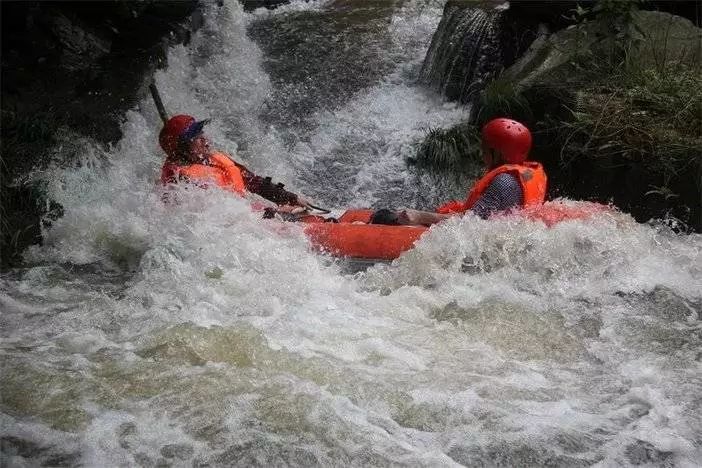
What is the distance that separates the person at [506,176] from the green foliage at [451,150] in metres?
1.83

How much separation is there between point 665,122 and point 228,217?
Answer: 3.39 meters

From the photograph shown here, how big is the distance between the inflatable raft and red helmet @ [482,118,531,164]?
1.18 ft

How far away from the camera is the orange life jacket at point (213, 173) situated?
15.7 ft

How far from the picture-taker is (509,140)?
4430 mm

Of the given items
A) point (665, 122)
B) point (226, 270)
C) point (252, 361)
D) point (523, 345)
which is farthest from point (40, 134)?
point (665, 122)

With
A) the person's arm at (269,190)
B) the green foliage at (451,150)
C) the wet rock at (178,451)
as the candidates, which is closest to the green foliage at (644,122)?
the green foliage at (451,150)

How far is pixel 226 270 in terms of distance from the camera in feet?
14.3

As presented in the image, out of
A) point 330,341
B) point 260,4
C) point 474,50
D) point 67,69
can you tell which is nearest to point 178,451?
point 330,341

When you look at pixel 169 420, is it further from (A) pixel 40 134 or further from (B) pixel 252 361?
(A) pixel 40 134

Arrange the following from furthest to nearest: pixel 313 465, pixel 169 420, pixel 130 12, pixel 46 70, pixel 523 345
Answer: pixel 130 12
pixel 46 70
pixel 523 345
pixel 169 420
pixel 313 465

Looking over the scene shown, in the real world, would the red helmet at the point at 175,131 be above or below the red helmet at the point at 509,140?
above

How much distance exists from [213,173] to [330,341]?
1.78m

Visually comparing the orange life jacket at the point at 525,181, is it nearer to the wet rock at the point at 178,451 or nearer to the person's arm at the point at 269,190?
the person's arm at the point at 269,190

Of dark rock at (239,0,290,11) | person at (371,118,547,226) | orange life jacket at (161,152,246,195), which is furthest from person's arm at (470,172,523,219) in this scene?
dark rock at (239,0,290,11)
